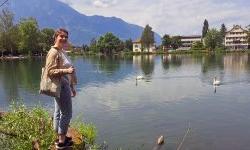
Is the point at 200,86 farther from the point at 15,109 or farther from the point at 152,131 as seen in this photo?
the point at 15,109

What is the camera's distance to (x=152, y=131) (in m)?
23.4

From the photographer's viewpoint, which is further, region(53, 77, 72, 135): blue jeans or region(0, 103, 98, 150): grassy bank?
region(0, 103, 98, 150): grassy bank

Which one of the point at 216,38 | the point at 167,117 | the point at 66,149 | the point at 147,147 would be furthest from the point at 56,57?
the point at 216,38

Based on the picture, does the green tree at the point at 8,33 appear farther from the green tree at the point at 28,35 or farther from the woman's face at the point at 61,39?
the woman's face at the point at 61,39

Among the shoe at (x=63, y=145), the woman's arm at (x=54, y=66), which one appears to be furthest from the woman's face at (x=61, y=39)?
the shoe at (x=63, y=145)

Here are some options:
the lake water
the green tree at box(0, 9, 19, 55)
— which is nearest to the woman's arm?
the lake water

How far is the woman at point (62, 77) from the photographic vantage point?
399 inches

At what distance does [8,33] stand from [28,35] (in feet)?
28.4

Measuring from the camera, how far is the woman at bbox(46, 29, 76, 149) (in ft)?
33.3

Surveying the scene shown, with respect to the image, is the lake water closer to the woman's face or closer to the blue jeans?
the blue jeans

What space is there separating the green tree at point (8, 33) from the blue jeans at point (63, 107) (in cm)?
14349

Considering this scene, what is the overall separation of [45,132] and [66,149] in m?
2.28

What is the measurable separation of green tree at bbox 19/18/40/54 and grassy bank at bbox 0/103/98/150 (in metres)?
138

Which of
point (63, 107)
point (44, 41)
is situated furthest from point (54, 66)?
point (44, 41)
